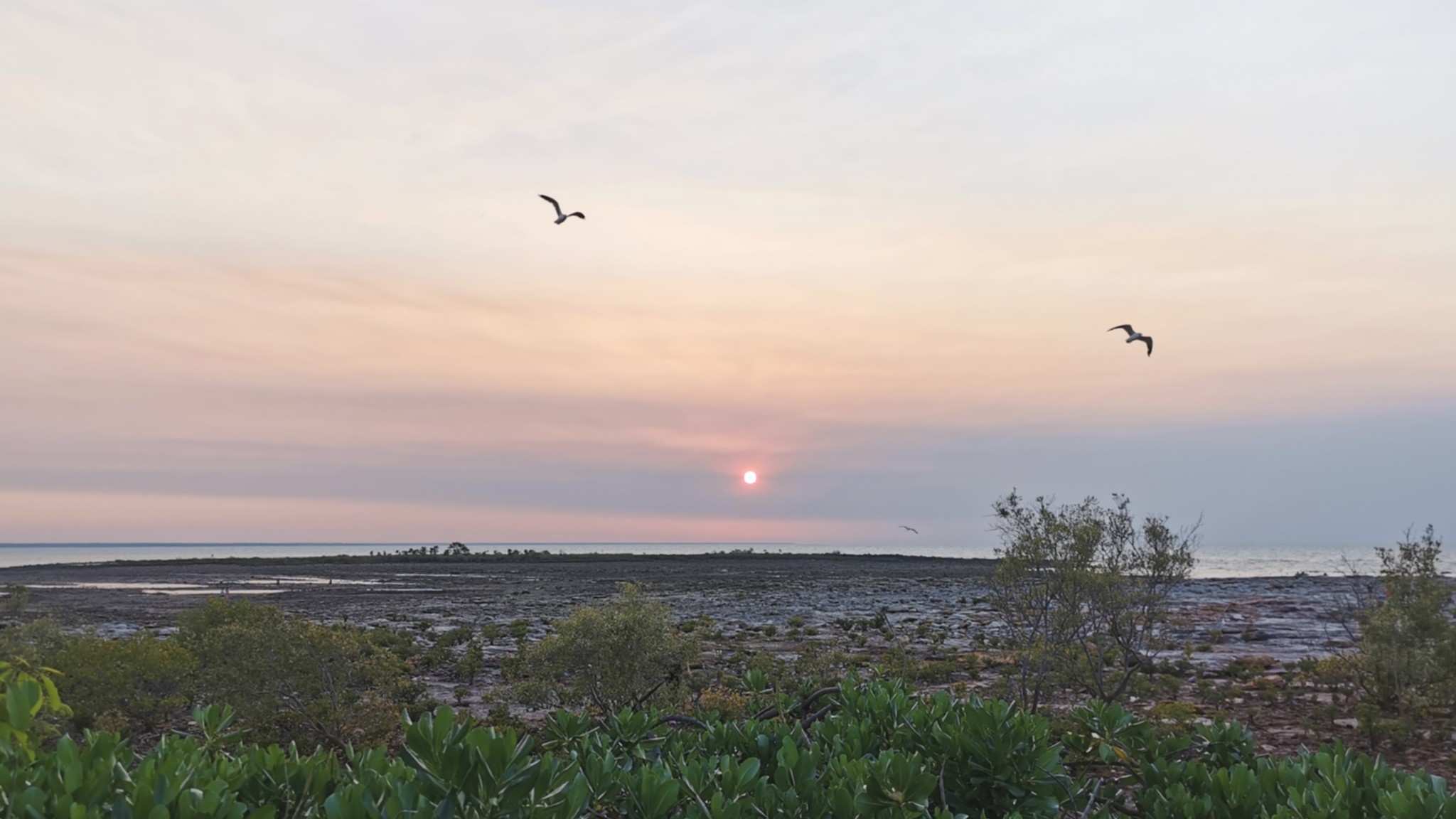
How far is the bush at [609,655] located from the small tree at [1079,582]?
6.89 metres

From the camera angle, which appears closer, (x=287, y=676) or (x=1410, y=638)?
(x=287, y=676)

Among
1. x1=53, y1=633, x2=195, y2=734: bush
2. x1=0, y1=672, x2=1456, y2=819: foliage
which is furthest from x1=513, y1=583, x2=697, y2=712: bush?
x1=0, y1=672, x2=1456, y2=819: foliage

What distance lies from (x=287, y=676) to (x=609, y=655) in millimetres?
4758

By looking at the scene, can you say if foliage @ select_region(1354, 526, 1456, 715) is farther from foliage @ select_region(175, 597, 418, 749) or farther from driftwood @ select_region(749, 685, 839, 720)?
foliage @ select_region(175, 597, 418, 749)

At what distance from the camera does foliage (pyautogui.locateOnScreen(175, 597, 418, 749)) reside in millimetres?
12750

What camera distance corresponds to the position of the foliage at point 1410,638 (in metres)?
15.9

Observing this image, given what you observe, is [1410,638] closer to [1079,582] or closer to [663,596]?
[1079,582]

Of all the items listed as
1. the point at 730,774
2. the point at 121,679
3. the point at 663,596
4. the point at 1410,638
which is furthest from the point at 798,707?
the point at 663,596

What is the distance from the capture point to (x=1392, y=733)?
14.6m

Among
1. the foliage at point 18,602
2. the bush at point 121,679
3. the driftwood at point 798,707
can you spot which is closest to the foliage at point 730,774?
the driftwood at point 798,707

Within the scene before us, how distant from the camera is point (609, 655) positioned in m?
13.6

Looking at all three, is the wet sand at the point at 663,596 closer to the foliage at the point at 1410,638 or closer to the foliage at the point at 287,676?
the foliage at the point at 287,676

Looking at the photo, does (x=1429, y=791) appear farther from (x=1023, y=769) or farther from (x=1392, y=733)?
(x=1392, y=733)

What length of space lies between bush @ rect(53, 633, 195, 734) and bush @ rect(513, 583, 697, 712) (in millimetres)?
5567
